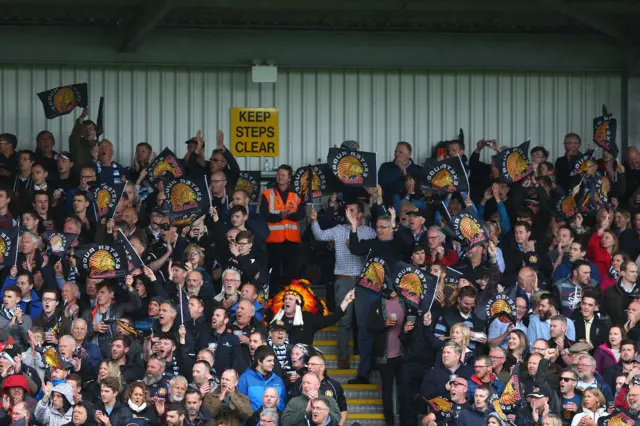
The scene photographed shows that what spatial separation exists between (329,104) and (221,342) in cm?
767

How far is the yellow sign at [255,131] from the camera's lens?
79.3ft

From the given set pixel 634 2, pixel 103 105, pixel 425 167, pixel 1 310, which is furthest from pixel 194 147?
pixel 634 2

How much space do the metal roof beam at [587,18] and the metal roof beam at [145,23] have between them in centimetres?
525

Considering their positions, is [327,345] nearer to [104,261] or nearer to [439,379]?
[439,379]

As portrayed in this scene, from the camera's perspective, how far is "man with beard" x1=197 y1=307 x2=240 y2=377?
17.5m

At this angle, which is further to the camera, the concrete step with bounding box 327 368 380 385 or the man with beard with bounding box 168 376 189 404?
the concrete step with bounding box 327 368 380 385

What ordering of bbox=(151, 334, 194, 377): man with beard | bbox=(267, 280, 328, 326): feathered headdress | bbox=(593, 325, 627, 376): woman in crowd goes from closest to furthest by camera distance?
bbox=(151, 334, 194, 377): man with beard < bbox=(593, 325, 627, 376): woman in crowd < bbox=(267, 280, 328, 326): feathered headdress

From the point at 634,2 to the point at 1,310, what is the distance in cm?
1085

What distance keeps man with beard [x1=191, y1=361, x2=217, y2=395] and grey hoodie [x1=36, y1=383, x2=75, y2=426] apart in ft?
4.35

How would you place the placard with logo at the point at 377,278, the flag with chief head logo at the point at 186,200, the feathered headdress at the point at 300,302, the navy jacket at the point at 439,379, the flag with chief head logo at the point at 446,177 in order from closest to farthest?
the navy jacket at the point at 439,379
the feathered headdress at the point at 300,302
the placard with logo at the point at 377,278
the flag with chief head logo at the point at 186,200
the flag with chief head logo at the point at 446,177

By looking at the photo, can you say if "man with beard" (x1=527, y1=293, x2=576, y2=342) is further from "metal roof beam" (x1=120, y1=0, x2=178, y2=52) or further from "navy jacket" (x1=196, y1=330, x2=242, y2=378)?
"metal roof beam" (x1=120, y1=0, x2=178, y2=52)

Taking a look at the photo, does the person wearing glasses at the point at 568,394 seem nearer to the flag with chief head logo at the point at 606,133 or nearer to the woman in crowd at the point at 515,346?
the woman in crowd at the point at 515,346

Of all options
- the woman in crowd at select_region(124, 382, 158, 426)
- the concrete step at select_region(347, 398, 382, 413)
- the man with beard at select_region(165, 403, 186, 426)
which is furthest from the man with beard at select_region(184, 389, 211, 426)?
the concrete step at select_region(347, 398, 382, 413)

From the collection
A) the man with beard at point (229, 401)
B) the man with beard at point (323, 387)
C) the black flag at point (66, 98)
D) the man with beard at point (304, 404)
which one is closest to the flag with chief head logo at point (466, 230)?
the man with beard at point (323, 387)
